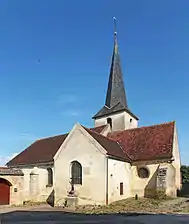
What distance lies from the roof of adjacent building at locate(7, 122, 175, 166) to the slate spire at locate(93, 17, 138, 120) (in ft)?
12.4

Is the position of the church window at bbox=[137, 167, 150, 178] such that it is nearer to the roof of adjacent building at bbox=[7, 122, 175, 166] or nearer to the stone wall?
the roof of adjacent building at bbox=[7, 122, 175, 166]

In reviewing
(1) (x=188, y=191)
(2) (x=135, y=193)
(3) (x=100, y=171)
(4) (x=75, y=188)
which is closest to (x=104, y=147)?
(3) (x=100, y=171)

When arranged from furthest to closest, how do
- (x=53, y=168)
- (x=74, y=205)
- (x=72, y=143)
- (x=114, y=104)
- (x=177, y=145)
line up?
1. (x=114, y=104)
2. (x=177, y=145)
3. (x=53, y=168)
4. (x=72, y=143)
5. (x=74, y=205)

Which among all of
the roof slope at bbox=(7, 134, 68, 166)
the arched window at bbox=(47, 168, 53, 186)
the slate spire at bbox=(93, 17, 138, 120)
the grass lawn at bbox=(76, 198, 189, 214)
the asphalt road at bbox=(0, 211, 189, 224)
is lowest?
the grass lawn at bbox=(76, 198, 189, 214)

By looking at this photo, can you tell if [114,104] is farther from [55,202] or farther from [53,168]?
[55,202]

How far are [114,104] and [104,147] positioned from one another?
518 inches

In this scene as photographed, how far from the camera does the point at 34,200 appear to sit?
28094 millimetres

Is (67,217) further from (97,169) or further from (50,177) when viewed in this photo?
(50,177)

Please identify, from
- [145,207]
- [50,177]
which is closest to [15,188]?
[50,177]

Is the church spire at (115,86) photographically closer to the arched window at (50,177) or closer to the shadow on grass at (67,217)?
the arched window at (50,177)

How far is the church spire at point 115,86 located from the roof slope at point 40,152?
312 inches

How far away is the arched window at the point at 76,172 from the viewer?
2450 cm

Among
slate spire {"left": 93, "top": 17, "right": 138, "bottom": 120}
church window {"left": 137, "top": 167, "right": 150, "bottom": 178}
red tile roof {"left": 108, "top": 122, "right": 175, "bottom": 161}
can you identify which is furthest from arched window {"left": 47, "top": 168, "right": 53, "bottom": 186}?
slate spire {"left": 93, "top": 17, "right": 138, "bottom": 120}

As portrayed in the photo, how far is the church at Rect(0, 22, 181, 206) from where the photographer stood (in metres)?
23.5
